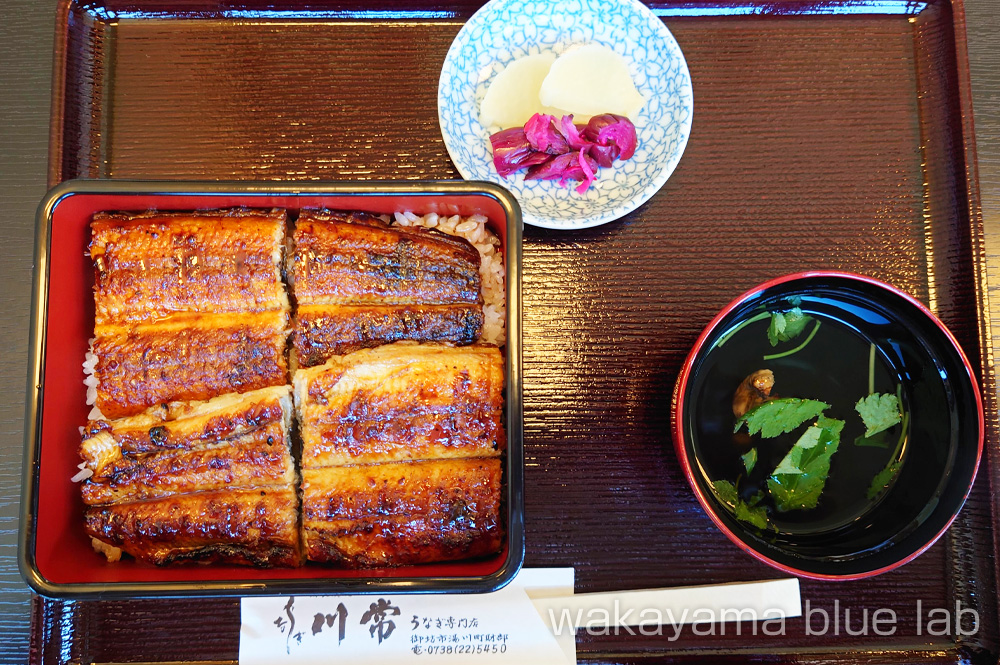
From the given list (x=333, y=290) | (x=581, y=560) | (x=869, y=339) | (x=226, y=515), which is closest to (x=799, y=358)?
(x=869, y=339)

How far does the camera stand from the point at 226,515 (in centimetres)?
167

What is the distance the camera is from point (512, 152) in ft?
6.54

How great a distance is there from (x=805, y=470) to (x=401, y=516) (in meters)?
1.26

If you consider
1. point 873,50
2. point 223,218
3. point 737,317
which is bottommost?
point 737,317

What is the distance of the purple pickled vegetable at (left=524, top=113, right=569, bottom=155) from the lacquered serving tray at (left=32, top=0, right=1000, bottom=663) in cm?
30

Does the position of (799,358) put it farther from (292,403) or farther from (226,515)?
(226,515)

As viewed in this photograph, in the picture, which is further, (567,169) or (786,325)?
(567,169)

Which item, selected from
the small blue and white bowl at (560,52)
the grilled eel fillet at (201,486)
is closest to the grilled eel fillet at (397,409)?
the grilled eel fillet at (201,486)

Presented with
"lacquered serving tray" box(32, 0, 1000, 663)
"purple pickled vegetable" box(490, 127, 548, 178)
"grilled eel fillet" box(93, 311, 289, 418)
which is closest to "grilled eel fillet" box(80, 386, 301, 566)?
"grilled eel fillet" box(93, 311, 289, 418)

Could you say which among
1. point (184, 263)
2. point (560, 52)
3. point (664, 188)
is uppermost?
point (560, 52)

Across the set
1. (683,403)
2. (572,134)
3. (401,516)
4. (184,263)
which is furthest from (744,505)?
(184,263)

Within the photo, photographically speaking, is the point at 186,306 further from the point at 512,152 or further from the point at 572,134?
the point at 572,134

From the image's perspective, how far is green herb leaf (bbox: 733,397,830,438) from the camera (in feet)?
5.95

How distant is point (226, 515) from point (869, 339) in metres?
2.05
